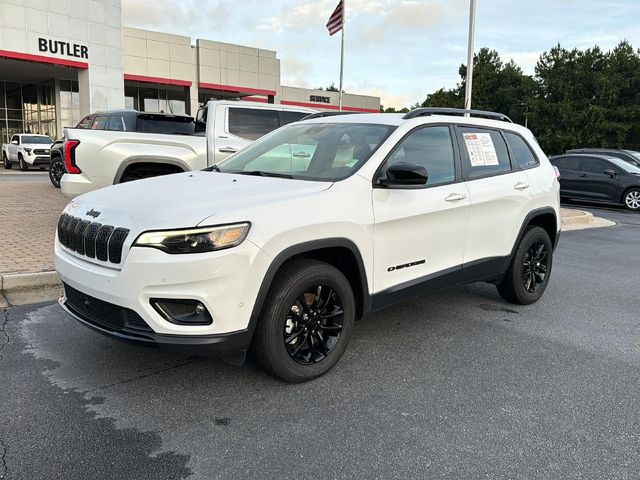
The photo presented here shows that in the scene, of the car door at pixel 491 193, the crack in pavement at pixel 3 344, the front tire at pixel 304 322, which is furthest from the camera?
the car door at pixel 491 193

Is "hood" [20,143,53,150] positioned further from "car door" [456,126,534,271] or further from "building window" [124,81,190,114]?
"car door" [456,126,534,271]

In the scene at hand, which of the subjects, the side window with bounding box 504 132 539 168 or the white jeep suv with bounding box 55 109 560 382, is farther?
the side window with bounding box 504 132 539 168

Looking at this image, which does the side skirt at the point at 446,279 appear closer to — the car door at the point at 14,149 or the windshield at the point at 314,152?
the windshield at the point at 314,152

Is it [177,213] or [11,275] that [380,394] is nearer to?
[177,213]

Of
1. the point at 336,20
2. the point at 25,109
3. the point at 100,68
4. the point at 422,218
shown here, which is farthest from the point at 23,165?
the point at 422,218

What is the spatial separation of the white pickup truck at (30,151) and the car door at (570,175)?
2021 centimetres

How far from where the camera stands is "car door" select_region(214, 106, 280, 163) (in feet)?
26.4

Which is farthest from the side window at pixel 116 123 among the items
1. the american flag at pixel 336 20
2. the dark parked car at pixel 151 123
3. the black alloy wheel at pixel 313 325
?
the american flag at pixel 336 20

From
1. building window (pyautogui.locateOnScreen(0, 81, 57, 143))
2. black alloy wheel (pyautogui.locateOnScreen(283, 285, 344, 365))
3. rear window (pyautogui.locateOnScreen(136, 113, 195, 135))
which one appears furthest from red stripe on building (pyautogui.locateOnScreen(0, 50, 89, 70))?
black alloy wheel (pyautogui.locateOnScreen(283, 285, 344, 365))

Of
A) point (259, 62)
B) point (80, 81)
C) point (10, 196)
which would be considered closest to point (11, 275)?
point (10, 196)

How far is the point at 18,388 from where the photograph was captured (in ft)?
11.2

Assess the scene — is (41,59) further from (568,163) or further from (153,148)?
(568,163)

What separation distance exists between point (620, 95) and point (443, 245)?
1651 inches

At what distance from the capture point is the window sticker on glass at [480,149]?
4684 millimetres
